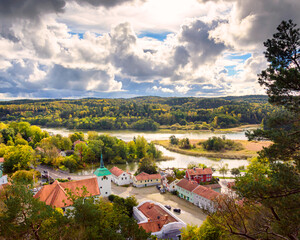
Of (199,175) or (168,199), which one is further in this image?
(199,175)

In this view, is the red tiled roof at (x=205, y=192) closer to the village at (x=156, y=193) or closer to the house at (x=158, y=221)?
the village at (x=156, y=193)

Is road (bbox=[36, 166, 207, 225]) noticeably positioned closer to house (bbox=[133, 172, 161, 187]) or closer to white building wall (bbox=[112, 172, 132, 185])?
white building wall (bbox=[112, 172, 132, 185])

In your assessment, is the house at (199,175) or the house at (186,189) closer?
the house at (186,189)

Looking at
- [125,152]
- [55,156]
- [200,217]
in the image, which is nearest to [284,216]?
[200,217]

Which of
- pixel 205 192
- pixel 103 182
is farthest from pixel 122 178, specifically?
pixel 205 192

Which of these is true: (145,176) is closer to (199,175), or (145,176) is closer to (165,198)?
(165,198)

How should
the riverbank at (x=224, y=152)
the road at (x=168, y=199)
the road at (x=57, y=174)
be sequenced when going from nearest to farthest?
the road at (x=168, y=199), the road at (x=57, y=174), the riverbank at (x=224, y=152)

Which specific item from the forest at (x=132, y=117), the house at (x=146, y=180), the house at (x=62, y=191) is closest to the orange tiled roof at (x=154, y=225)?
the house at (x=62, y=191)
